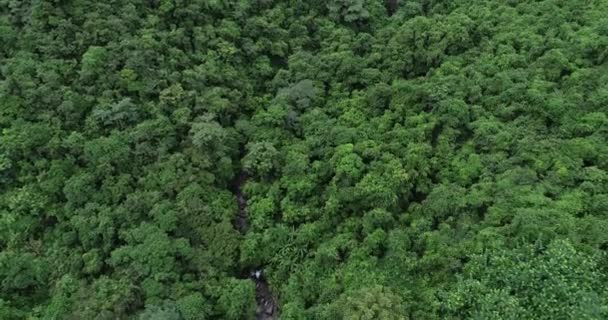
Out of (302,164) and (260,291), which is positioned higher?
(302,164)

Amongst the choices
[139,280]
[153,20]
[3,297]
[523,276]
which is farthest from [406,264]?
[153,20]

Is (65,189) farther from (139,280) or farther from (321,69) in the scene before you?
(321,69)

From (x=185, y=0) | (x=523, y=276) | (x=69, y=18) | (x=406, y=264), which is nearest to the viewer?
(x=523, y=276)

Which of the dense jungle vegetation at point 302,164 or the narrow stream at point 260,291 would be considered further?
the narrow stream at point 260,291

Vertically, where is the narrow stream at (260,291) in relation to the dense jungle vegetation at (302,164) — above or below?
below

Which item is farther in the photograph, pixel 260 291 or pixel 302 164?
pixel 302 164

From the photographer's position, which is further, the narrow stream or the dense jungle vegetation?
the narrow stream

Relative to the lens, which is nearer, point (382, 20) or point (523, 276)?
point (523, 276)

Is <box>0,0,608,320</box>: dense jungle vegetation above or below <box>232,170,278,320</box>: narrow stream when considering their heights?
above
